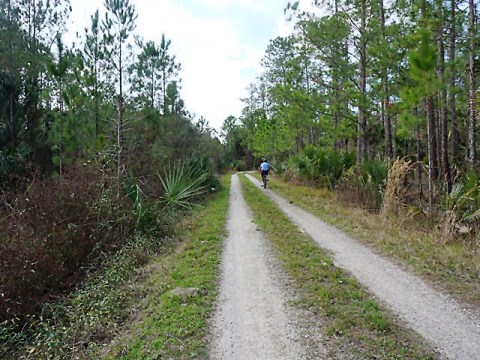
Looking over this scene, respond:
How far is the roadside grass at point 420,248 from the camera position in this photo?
525 cm

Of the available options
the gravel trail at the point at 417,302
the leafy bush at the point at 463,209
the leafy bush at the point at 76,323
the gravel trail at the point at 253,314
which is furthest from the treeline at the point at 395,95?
the leafy bush at the point at 76,323

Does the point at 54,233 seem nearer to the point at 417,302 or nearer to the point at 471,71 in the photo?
the point at 417,302

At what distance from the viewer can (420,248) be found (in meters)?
6.95

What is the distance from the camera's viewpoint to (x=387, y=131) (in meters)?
15.6

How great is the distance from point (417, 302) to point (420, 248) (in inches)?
103

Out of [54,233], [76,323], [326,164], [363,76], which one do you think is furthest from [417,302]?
[326,164]

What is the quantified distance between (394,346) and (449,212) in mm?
5179

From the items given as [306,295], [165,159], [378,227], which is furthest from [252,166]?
[306,295]

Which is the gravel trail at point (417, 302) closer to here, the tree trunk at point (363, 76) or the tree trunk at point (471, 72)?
the tree trunk at point (471, 72)

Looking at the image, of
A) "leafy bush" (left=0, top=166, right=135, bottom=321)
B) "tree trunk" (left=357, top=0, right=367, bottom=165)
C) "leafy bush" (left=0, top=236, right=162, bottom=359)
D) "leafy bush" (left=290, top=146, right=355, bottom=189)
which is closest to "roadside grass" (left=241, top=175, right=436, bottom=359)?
"leafy bush" (left=0, top=236, right=162, bottom=359)

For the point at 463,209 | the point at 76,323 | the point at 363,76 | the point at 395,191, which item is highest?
the point at 363,76

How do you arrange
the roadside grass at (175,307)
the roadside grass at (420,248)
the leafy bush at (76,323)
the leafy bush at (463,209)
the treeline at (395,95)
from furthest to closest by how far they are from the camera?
the treeline at (395,95) < the leafy bush at (463,209) < the roadside grass at (420,248) < the leafy bush at (76,323) < the roadside grass at (175,307)

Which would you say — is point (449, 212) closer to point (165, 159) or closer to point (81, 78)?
point (165, 159)

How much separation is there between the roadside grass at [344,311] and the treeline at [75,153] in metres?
3.61
